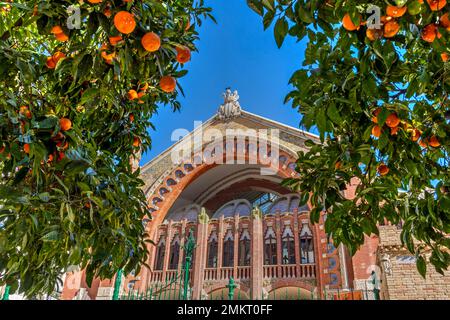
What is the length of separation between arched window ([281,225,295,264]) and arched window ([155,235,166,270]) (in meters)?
6.29

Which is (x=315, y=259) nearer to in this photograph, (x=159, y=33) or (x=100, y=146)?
(x=100, y=146)

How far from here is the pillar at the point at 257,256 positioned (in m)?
15.0

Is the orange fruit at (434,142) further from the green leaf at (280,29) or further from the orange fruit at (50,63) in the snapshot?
the orange fruit at (50,63)

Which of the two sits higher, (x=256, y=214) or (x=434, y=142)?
(x=256, y=214)

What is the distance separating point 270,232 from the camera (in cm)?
1627

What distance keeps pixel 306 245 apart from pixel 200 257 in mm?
5165

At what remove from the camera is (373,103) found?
320 centimetres

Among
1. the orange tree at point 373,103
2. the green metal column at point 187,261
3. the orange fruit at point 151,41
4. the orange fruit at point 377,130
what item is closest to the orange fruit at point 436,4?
the orange tree at point 373,103

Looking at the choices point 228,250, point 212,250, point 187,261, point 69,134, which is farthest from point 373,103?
point 212,250

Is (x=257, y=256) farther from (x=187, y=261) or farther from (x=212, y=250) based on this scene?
(x=187, y=261)

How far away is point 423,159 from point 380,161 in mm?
388

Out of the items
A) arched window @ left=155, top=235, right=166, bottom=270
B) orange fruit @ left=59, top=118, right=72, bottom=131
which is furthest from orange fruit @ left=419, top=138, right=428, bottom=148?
arched window @ left=155, top=235, right=166, bottom=270

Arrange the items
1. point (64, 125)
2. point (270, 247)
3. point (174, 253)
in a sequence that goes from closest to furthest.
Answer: point (64, 125)
point (270, 247)
point (174, 253)

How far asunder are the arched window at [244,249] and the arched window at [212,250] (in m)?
1.35
